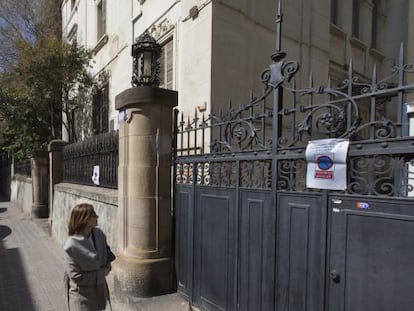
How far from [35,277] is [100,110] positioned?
28.4 feet

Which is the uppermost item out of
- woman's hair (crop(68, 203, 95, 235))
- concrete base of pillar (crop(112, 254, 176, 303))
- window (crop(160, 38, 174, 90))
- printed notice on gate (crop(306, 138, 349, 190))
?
window (crop(160, 38, 174, 90))

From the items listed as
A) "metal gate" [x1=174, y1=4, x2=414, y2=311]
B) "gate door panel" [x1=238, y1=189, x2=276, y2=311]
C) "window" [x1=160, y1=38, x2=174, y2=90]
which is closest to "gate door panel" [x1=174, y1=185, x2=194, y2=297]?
"metal gate" [x1=174, y1=4, x2=414, y2=311]

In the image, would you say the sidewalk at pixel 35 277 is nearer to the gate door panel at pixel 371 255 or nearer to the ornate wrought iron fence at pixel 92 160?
the ornate wrought iron fence at pixel 92 160

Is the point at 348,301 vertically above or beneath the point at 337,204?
beneath

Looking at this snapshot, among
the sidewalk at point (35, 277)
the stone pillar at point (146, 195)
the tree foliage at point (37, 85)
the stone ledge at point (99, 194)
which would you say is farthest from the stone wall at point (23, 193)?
the stone pillar at point (146, 195)

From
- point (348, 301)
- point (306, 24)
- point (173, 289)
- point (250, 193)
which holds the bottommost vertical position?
point (173, 289)

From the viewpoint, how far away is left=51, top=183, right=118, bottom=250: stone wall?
19.5 ft

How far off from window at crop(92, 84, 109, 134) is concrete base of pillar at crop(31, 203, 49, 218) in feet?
11.7

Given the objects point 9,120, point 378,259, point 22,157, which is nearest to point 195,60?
point 378,259

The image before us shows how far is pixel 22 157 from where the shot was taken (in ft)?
55.3

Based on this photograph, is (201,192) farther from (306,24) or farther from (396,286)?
(306,24)

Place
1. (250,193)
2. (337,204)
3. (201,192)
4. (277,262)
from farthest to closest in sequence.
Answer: (201,192), (250,193), (277,262), (337,204)

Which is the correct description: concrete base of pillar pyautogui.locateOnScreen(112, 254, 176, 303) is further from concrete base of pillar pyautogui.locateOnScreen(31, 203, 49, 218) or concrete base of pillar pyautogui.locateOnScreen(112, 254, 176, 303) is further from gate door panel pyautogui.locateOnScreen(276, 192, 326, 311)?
concrete base of pillar pyautogui.locateOnScreen(31, 203, 49, 218)

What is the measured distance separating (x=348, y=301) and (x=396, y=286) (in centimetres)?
42
